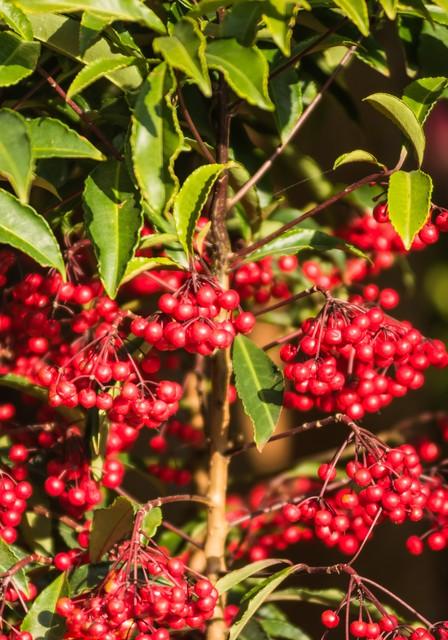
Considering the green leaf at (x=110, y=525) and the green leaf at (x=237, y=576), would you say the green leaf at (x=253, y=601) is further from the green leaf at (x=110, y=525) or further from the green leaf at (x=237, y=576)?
the green leaf at (x=110, y=525)

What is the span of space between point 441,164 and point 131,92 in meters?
1.77

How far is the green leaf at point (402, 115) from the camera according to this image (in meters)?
1.07

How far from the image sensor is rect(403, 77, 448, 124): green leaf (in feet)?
3.78

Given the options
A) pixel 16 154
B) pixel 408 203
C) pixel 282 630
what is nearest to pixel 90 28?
pixel 16 154

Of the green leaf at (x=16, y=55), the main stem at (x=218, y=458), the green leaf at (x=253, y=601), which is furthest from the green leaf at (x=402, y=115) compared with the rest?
the green leaf at (x=253, y=601)

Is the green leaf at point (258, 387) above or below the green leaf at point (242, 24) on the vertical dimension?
below

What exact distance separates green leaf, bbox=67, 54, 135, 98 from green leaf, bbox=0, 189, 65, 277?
14cm

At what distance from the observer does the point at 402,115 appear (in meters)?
1.08

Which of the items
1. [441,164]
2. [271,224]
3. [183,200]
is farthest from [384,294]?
[441,164]

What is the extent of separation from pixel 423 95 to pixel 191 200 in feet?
1.11

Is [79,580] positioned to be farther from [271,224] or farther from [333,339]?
[271,224]

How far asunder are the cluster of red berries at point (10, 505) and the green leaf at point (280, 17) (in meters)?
0.67

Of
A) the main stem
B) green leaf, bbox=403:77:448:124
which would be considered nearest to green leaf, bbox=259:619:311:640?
the main stem

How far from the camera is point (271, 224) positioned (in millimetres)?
1533
